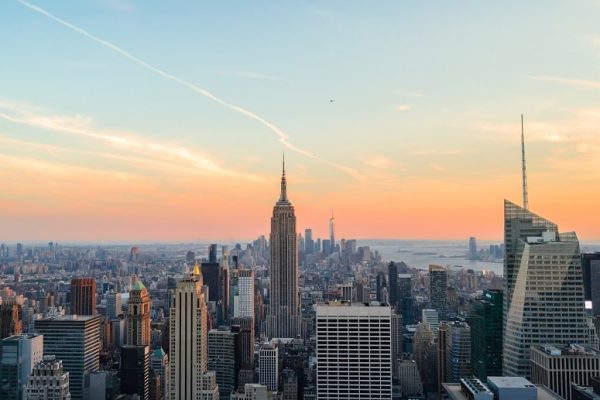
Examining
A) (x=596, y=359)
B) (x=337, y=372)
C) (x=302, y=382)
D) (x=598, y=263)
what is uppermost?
(x=598, y=263)

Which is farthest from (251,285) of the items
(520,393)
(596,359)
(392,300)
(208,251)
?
(520,393)

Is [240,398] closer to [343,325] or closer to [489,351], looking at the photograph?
[343,325]

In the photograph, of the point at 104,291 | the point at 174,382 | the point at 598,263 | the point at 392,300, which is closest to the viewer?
the point at 174,382

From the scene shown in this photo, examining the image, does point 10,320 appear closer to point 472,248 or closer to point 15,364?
point 15,364

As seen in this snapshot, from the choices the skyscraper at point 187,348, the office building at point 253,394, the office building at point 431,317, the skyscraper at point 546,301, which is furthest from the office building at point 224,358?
the skyscraper at point 546,301

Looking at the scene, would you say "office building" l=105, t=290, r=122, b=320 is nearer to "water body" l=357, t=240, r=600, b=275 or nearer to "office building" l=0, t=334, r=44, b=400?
"office building" l=0, t=334, r=44, b=400

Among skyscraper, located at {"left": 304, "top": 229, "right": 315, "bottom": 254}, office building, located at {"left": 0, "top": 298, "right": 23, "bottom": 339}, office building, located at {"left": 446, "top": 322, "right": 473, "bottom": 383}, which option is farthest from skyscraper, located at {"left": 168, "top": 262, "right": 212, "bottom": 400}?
skyscraper, located at {"left": 304, "top": 229, "right": 315, "bottom": 254}
